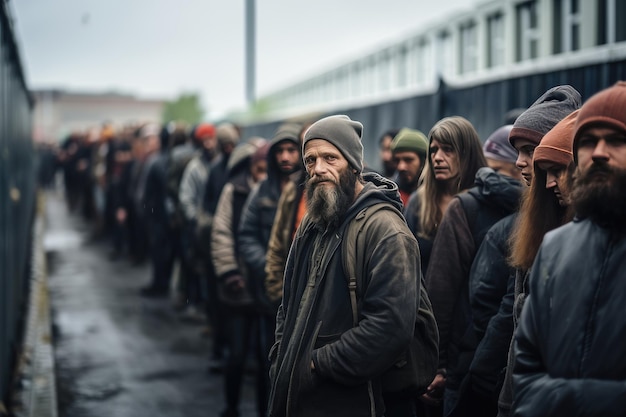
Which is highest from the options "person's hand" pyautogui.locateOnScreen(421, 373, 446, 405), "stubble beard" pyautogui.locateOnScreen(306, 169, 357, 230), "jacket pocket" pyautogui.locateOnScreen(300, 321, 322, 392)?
"stubble beard" pyautogui.locateOnScreen(306, 169, 357, 230)

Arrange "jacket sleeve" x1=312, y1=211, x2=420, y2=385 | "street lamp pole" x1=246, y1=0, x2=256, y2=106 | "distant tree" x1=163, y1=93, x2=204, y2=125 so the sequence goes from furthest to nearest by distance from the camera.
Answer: "distant tree" x1=163, y1=93, x2=204, y2=125
"street lamp pole" x1=246, y1=0, x2=256, y2=106
"jacket sleeve" x1=312, y1=211, x2=420, y2=385

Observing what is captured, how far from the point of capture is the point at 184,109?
160 metres

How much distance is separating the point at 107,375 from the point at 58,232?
15732 mm

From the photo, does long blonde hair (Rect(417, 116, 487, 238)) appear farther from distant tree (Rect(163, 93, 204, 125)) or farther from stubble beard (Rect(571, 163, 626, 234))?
distant tree (Rect(163, 93, 204, 125))

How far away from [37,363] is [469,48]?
3647 centimetres

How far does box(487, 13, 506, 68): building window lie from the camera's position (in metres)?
38.9

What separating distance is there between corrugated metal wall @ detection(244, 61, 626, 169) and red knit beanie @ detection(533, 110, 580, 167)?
220cm

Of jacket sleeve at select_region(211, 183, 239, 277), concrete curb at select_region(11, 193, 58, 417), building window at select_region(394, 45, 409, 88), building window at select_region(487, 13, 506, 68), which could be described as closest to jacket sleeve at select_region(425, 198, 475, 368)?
jacket sleeve at select_region(211, 183, 239, 277)

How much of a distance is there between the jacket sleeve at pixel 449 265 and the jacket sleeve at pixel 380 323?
33.8 inches

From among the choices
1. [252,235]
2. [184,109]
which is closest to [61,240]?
[252,235]

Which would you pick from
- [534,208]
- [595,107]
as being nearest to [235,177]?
→ [534,208]

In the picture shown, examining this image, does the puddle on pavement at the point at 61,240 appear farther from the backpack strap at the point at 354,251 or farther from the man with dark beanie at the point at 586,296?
the man with dark beanie at the point at 586,296

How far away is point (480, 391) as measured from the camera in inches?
167

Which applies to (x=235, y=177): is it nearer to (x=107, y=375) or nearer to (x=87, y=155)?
(x=107, y=375)
